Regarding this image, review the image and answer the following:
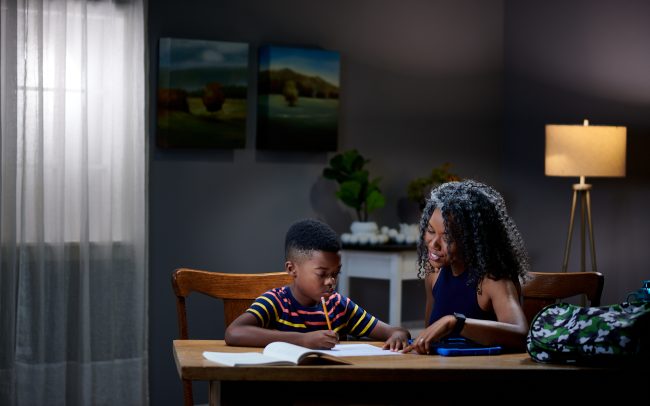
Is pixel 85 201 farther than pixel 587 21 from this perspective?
No

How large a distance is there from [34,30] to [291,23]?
4.32 ft

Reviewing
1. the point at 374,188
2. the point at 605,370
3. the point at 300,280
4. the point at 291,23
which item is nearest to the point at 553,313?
the point at 605,370

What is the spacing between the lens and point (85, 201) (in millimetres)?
4223

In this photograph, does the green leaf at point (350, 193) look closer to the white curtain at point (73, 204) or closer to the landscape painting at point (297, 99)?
the landscape painting at point (297, 99)

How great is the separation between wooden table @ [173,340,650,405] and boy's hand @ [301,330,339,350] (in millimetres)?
159

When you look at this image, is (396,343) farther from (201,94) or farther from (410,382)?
(201,94)

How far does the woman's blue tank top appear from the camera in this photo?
7.79 feet

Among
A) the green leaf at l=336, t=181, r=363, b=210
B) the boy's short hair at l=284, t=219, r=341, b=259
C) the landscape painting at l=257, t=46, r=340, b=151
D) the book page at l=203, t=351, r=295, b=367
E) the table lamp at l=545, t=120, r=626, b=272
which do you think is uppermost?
the landscape painting at l=257, t=46, r=340, b=151

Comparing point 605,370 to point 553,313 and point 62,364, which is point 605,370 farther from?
point 62,364

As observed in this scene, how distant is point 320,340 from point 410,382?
0.30 meters

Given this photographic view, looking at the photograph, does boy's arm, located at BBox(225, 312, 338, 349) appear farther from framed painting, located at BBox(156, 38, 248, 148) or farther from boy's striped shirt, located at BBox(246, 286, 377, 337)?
framed painting, located at BBox(156, 38, 248, 148)

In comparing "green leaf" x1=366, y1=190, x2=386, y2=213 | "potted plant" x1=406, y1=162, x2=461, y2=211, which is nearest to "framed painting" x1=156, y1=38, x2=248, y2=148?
"green leaf" x1=366, y1=190, x2=386, y2=213

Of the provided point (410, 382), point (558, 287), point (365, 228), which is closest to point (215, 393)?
point (410, 382)

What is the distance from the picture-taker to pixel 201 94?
4523 millimetres
